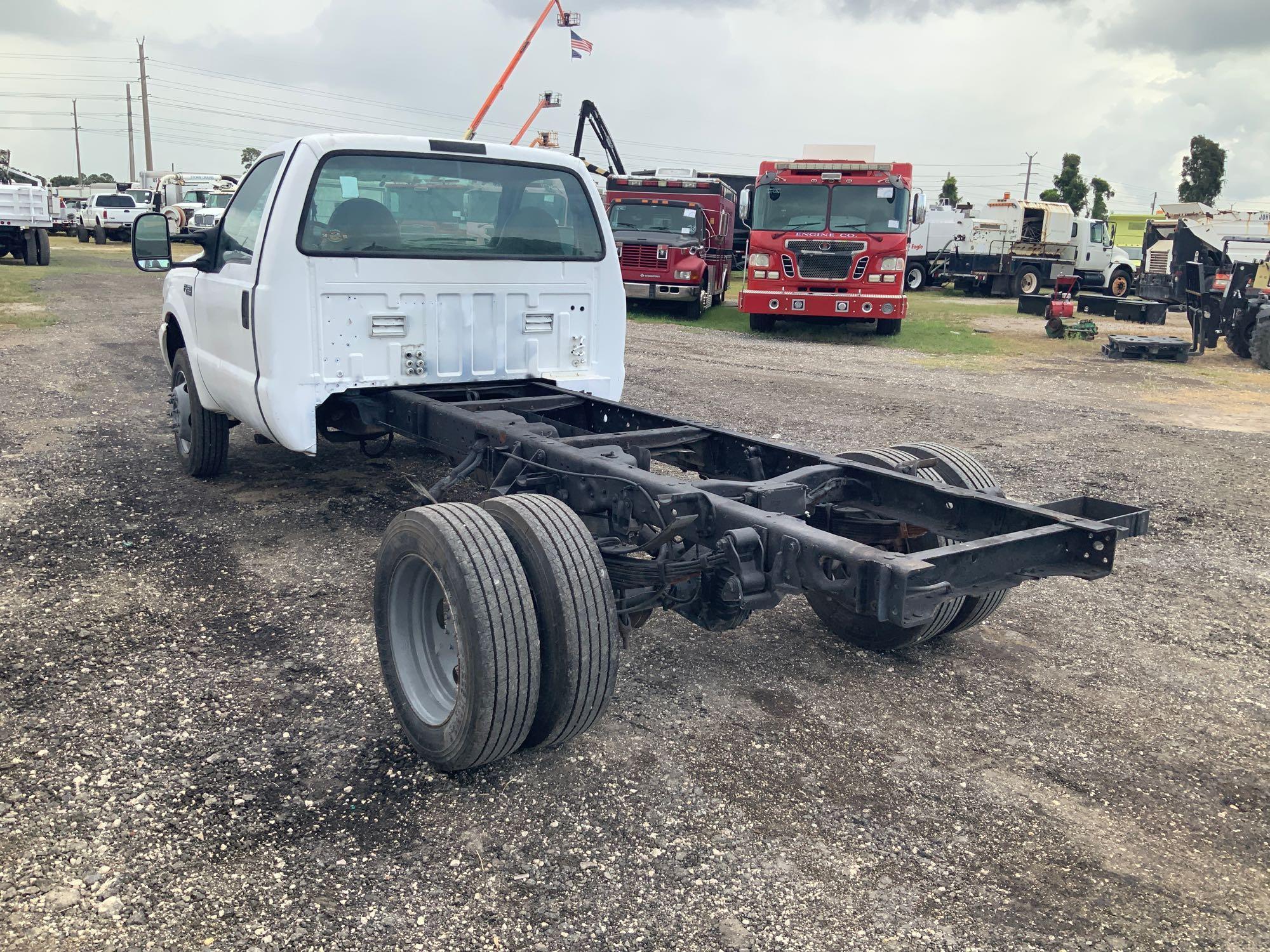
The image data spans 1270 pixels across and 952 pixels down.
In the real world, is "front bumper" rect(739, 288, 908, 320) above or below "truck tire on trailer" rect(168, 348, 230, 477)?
above

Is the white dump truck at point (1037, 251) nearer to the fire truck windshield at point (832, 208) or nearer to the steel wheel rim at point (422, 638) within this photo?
the fire truck windshield at point (832, 208)

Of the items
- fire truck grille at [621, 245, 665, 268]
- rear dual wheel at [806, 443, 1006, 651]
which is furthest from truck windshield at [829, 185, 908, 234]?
rear dual wheel at [806, 443, 1006, 651]

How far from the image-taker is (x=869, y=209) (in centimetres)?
1600

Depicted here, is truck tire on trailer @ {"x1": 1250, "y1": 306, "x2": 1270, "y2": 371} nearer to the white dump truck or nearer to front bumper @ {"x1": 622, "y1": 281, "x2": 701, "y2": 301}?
front bumper @ {"x1": 622, "y1": 281, "x2": 701, "y2": 301}

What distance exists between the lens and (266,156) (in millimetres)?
5555

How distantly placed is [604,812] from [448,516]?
1.08 meters

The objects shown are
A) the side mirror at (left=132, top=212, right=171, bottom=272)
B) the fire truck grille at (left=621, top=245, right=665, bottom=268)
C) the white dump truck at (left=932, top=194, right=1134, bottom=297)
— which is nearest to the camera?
the side mirror at (left=132, top=212, right=171, bottom=272)

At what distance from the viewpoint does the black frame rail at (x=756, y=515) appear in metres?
2.98

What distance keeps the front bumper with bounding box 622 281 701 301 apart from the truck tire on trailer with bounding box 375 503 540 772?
1616 cm

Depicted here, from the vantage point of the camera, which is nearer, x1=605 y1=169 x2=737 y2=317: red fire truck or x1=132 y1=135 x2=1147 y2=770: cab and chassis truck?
x1=132 y1=135 x2=1147 y2=770: cab and chassis truck

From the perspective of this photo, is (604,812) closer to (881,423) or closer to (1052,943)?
(1052,943)

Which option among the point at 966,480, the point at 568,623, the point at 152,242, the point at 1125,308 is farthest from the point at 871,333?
the point at 568,623

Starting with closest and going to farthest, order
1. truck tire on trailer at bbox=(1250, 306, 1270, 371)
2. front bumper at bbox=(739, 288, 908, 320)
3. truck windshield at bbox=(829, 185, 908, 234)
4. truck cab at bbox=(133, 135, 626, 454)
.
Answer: truck cab at bbox=(133, 135, 626, 454) < truck tire on trailer at bbox=(1250, 306, 1270, 371) < truck windshield at bbox=(829, 185, 908, 234) < front bumper at bbox=(739, 288, 908, 320)

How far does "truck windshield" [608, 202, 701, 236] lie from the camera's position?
1933 cm
